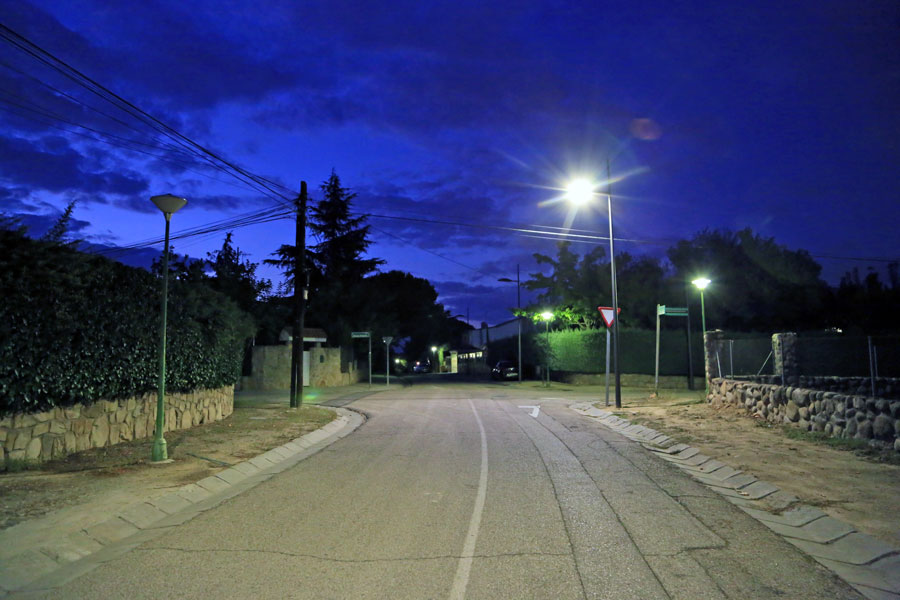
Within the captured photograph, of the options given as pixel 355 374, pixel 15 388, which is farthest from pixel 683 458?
pixel 355 374

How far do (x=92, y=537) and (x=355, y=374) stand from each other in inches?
1535

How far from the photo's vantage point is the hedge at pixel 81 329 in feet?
29.1

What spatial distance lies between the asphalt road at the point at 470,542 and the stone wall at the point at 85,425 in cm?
385

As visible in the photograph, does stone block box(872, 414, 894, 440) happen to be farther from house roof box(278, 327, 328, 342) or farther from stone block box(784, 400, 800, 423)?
house roof box(278, 327, 328, 342)

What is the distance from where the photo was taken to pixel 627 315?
41.6 meters

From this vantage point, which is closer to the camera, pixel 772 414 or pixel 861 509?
pixel 861 509

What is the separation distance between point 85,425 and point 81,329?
1814mm

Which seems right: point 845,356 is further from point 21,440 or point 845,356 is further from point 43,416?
point 21,440

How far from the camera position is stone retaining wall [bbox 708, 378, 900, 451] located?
33.9 ft

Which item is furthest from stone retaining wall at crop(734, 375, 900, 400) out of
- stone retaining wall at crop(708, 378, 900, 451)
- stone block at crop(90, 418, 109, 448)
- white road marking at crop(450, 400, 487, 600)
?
stone block at crop(90, 418, 109, 448)

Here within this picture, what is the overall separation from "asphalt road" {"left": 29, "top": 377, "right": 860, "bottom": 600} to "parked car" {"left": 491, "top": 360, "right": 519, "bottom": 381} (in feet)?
122

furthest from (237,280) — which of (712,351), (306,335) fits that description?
(712,351)

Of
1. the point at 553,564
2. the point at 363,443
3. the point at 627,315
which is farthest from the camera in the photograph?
the point at 627,315

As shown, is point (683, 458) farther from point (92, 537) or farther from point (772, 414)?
point (92, 537)
